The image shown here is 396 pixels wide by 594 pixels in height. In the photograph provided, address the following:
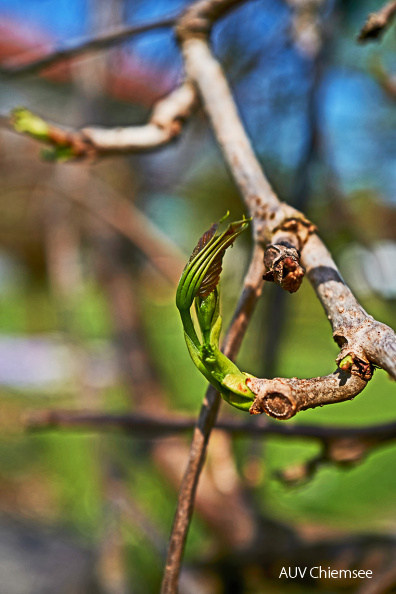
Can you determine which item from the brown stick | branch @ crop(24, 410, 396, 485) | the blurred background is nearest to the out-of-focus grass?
the blurred background

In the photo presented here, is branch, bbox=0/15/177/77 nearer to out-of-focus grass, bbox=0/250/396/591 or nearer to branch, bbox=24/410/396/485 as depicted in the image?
branch, bbox=24/410/396/485

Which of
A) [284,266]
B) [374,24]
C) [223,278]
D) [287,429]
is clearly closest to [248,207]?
[284,266]

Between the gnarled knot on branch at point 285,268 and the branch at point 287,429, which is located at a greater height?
the branch at point 287,429

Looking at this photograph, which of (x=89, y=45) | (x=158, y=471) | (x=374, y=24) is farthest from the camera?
(x=158, y=471)

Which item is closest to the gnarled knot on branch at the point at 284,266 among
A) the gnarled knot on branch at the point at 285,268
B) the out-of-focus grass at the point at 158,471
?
the gnarled knot on branch at the point at 285,268

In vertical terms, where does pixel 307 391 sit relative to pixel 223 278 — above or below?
below

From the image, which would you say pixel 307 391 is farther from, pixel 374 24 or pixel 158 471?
pixel 158 471

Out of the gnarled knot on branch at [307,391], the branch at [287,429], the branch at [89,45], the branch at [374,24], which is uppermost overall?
the branch at [89,45]

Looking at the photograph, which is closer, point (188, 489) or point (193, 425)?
point (188, 489)

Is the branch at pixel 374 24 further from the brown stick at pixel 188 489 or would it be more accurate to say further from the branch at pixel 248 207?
the brown stick at pixel 188 489
